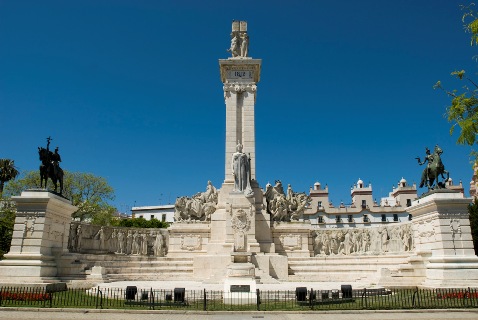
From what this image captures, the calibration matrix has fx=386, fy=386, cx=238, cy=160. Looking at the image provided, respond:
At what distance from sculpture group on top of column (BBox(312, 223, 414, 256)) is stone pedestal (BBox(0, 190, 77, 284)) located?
17213 millimetres

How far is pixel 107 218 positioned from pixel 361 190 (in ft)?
174

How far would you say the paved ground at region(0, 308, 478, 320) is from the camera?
37.4 ft

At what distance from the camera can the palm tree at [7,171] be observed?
1898 inches

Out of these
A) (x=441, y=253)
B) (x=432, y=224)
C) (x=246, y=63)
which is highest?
(x=246, y=63)

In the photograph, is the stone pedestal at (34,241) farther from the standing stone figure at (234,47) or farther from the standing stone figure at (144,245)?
the standing stone figure at (234,47)

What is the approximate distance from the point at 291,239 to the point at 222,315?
1564 centimetres

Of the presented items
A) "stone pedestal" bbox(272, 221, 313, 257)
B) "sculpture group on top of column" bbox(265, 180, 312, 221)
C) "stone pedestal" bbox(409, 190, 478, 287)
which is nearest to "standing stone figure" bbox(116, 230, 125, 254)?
"sculpture group on top of column" bbox(265, 180, 312, 221)

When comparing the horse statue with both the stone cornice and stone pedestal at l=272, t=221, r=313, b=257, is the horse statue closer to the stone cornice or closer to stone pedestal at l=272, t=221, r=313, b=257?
the stone cornice

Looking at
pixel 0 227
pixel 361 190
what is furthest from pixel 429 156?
pixel 361 190

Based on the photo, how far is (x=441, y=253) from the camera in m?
18.8

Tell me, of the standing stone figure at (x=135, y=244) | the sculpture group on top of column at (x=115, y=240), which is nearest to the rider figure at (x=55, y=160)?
the sculpture group on top of column at (x=115, y=240)

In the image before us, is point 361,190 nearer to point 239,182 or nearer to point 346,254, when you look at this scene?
point 346,254

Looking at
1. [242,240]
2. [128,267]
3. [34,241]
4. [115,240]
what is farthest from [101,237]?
[242,240]

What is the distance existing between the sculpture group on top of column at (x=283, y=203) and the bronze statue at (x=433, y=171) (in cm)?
939
